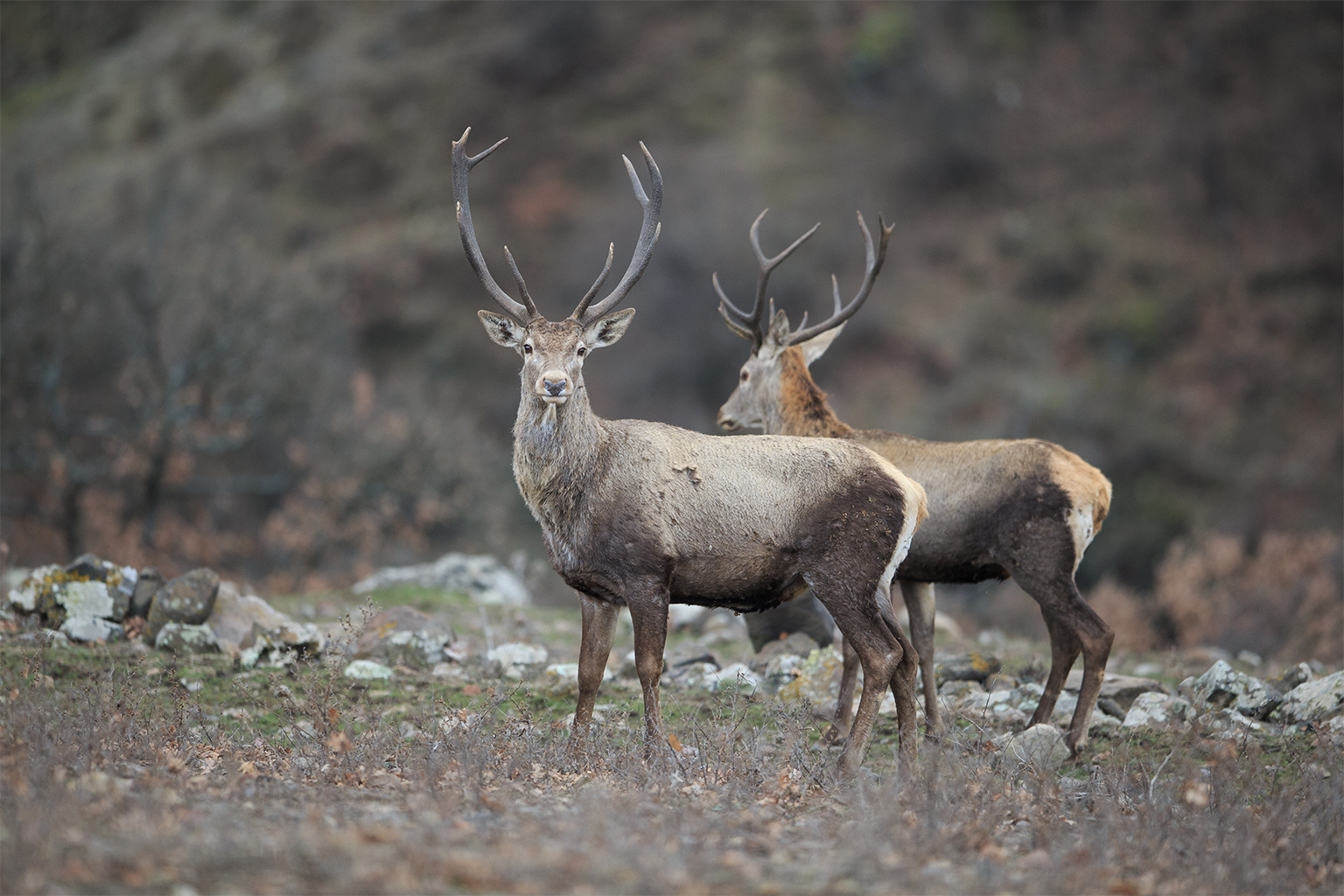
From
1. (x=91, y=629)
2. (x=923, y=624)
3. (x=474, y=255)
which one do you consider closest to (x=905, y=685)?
(x=923, y=624)

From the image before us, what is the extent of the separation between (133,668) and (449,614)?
4.68 m

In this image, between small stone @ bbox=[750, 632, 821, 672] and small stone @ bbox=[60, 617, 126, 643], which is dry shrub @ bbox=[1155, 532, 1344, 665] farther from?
small stone @ bbox=[60, 617, 126, 643]

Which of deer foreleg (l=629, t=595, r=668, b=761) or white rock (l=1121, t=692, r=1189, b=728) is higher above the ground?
deer foreleg (l=629, t=595, r=668, b=761)

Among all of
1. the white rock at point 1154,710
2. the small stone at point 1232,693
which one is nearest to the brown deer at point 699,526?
the white rock at point 1154,710

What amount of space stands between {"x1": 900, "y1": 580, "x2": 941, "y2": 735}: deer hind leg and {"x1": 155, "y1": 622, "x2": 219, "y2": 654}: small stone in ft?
17.6

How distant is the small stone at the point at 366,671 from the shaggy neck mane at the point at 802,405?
385 centimetres

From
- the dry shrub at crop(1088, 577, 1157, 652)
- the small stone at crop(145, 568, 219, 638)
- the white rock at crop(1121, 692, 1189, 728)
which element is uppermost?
the small stone at crop(145, 568, 219, 638)

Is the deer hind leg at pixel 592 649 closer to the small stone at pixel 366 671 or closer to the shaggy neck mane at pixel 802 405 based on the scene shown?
the small stone at pixel 366 671

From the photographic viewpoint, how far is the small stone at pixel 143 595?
29.6 ft

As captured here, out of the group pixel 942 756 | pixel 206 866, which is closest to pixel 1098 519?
pixel 942 756

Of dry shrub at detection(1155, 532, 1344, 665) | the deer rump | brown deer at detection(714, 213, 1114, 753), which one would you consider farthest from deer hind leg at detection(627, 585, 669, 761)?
dry shrub at detection(1155, 532, 1344, 665)

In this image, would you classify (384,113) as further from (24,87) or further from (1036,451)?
(1036,451)

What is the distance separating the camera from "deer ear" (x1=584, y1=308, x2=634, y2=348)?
303 inches

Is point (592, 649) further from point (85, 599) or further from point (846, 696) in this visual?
point (85, 599)
